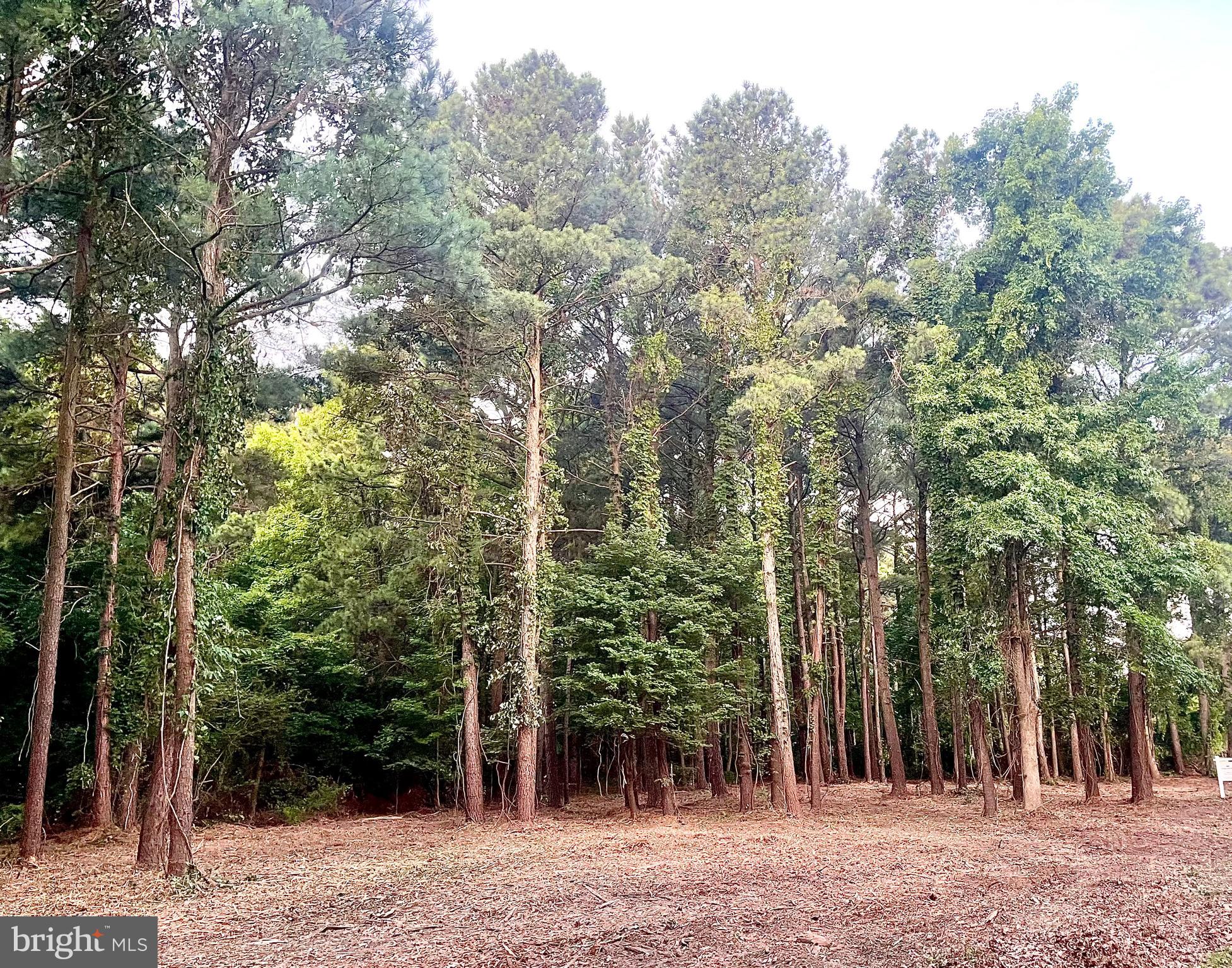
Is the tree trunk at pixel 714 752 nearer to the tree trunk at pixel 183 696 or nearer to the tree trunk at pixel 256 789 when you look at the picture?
the tree trunk at pixel 256 789

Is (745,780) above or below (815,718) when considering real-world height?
below

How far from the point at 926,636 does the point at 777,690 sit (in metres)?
6.07

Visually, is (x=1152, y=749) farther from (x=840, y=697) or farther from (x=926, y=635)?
(x=926, y=635)

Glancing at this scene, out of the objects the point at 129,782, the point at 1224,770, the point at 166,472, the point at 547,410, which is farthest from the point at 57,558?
the point at 1224,770

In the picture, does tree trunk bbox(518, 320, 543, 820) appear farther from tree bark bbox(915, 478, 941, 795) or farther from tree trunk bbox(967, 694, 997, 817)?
tree bark bbox(915, 478, 941, 795)

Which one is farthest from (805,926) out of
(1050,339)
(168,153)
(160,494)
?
(1050,339)

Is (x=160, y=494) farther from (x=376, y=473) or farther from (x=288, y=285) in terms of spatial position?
(x=376, y=473)

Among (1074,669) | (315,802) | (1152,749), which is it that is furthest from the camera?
(1152,749)

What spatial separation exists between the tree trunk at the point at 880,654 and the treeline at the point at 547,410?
12 cm

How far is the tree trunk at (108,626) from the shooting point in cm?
1148

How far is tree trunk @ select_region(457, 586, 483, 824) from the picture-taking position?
532 inches

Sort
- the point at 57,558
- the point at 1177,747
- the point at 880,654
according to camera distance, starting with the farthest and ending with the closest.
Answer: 1. the point at 1177,747
2. the point at 880,654
3. the point at 57,558

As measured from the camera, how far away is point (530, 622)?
43.1ft

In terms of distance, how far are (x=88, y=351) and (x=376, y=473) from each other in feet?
18.4
